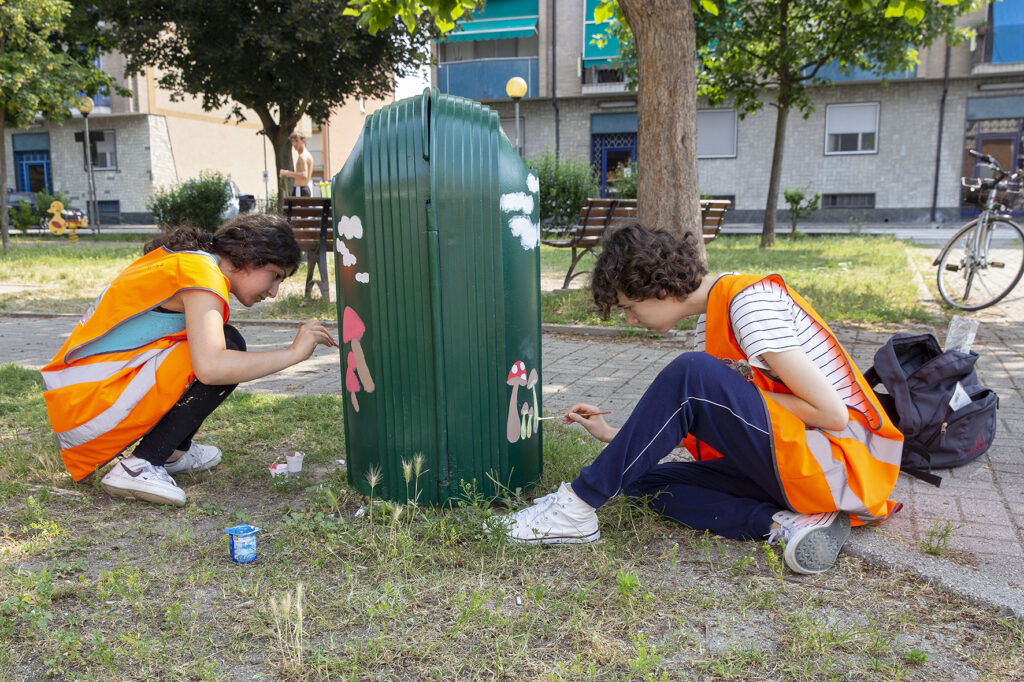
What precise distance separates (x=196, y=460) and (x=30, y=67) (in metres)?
12.5

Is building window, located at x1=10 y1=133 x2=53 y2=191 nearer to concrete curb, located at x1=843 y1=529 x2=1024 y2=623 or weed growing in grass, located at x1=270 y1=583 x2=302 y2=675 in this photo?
weed growing in grass, located at x1=270 y1=583 x2=302 y2=675

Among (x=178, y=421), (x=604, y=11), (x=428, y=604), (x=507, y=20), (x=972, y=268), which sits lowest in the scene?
(x=428, y=604)

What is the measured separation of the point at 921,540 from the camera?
8.08 ft

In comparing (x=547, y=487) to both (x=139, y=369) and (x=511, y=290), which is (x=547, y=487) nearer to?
(x=511, y=290)

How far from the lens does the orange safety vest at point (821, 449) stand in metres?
2.22

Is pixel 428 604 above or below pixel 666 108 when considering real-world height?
below

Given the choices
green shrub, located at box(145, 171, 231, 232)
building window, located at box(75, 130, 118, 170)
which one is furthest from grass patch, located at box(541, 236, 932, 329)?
building window, located at box(75, 130, 118, 170)

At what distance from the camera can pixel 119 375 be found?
9.25ft

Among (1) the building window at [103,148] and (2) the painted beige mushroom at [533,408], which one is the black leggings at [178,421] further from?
(1) the building window at [103,148]

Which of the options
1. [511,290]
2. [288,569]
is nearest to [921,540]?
[511,290]

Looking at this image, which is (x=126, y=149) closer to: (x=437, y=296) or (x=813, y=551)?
(x=437, y=296)

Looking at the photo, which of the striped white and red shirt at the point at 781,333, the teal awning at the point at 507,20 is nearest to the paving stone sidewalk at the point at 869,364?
the striped white and red shirt at the point at 781,333

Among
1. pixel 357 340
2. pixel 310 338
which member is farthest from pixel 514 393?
pixel 310 338

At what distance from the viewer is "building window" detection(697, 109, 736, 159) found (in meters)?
25.2
